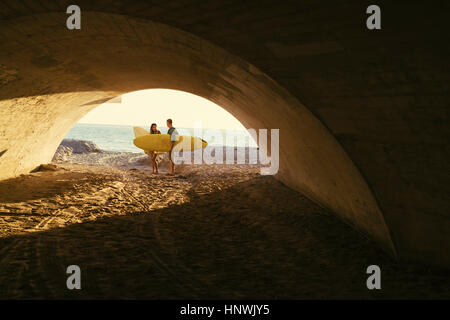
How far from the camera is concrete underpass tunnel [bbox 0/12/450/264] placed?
13.0 feet

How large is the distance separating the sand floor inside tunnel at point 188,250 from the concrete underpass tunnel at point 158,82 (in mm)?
485

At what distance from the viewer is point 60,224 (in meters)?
5.21

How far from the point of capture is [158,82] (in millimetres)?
9000

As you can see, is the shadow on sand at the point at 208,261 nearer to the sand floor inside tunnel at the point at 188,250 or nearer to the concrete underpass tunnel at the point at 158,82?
the sand floor inside tunnel at the point at 188,250

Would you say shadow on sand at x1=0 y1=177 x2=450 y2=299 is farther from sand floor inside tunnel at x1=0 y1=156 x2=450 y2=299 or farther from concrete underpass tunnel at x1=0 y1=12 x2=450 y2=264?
concrete underpass tunnel at x1=0 y1=12 x2=450 y2=264

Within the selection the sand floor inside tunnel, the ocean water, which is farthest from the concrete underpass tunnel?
the ocean water

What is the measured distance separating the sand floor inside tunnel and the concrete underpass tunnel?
1.59ft

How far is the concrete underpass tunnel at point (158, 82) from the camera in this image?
3957 millimetres

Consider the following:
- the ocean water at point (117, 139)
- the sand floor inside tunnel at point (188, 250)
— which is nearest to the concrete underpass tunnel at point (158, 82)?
the sand floor inside tunnel at point (188, 250)

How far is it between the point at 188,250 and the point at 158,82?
6.14m

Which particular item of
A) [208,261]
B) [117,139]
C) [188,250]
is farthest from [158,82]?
[117,139]

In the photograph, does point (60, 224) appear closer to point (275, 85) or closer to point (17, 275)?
point (17, 275)

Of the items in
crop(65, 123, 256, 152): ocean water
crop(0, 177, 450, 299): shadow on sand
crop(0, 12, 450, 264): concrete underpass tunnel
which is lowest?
crop(0, 177, 450, 299): shadow on sand

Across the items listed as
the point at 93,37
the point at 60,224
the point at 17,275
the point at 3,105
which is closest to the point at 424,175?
the point at 17,275
